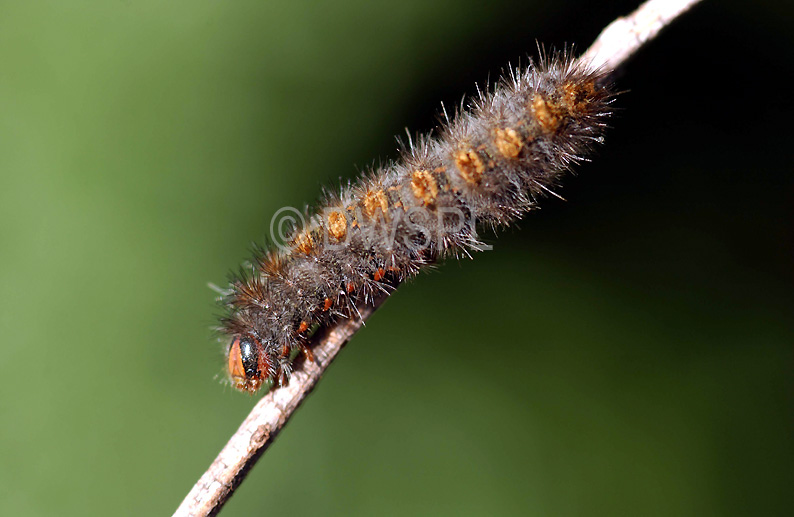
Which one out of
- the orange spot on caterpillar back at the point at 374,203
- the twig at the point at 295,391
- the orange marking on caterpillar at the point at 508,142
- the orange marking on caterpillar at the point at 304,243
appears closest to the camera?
the twig at the point at 295,391

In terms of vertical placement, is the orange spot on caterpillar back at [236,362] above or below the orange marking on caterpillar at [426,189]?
below

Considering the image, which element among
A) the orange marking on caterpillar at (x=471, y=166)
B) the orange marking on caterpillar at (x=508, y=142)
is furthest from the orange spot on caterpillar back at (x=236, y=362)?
the orange marking on caterpillar at (x=508, y=142)

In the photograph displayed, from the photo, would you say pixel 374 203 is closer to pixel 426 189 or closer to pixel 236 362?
pixel 426 189

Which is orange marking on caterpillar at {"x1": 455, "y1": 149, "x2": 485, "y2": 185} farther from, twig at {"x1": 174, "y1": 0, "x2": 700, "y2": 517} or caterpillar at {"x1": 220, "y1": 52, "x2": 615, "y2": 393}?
twig at {"x1": 174, "y1": 0, "x2": 700, "y2": 517}

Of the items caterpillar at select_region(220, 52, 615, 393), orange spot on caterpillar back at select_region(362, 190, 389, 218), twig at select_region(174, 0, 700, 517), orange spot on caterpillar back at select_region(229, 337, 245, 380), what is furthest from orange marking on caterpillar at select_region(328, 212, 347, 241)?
orange spot on caterpillar back at select_region(229, 337, 245, 380)

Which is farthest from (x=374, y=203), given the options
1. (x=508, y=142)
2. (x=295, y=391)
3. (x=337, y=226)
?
(x=295, y=391)

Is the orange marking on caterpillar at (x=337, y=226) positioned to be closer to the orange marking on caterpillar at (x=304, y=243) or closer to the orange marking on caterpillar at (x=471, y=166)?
Result: the orange marking on caterpillar at (x=304, y=243)
